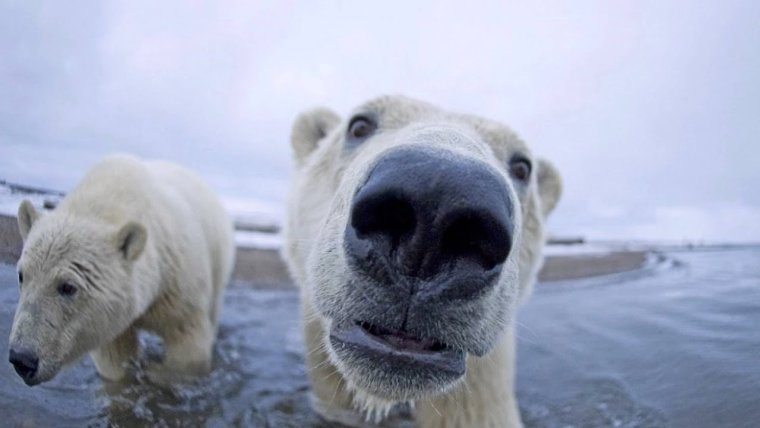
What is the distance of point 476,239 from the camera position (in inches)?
53.1

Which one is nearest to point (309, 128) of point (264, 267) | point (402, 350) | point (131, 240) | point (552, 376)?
point (131, 240)

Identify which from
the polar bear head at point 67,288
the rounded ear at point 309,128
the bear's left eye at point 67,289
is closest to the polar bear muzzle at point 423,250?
the polar bear head at point 67,288

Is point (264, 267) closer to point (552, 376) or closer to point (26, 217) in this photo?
point (552, 376)

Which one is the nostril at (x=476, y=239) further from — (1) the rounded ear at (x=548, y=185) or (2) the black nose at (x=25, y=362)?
(1) the rounded ear at (x=548, y=185)

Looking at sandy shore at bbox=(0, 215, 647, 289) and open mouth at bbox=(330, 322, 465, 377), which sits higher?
open mouth at bbox=(330, 322, 465, 377)

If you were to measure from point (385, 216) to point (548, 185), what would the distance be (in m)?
3.29

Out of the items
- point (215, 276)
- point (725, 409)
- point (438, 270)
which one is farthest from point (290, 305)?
point (438, 270)

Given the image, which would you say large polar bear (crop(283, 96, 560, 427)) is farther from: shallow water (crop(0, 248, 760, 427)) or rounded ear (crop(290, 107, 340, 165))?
rounded ear (crop(290, 107, 340, 165))

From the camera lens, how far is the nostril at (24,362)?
108 inches

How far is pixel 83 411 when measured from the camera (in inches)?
117

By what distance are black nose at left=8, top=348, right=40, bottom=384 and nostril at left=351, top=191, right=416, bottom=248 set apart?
2498 millimetres

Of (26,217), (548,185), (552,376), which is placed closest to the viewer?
(26,217)

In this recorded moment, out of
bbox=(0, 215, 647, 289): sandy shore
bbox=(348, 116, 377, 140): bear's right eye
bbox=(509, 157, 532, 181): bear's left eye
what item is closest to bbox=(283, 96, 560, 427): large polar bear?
bbox=(348, 116, 377, 140): bear's right eye

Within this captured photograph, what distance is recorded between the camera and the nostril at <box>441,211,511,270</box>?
Result: 4.25 ft
